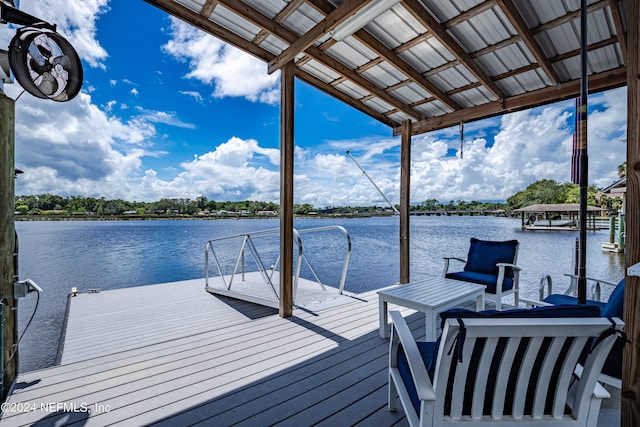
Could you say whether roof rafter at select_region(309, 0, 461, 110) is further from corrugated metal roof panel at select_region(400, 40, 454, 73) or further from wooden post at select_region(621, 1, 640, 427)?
wooden post at select_region(621, 1, 640, 427)

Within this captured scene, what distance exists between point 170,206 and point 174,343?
2249 cm

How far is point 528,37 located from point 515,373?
285cm

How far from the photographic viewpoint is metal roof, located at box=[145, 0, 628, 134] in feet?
7.89

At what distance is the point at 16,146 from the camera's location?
1766mm

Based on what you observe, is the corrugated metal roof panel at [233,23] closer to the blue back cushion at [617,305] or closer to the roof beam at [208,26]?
the roof beam at [208,26]

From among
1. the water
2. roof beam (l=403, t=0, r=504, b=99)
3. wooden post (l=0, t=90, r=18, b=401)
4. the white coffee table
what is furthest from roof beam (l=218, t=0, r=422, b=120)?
the white coffee table

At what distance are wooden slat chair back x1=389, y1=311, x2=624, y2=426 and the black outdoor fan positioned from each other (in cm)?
262

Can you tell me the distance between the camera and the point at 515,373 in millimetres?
1062

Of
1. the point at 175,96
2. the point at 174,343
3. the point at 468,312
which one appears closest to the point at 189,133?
the point at 175,96

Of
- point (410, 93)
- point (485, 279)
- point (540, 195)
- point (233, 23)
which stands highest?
point (233, 23)

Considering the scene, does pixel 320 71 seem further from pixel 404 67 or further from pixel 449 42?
pixel 449 42

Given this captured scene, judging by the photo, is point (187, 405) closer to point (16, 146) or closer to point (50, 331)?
point (16, 146)

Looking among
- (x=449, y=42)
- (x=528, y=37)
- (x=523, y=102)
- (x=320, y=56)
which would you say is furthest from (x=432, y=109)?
(x=320, y=56)

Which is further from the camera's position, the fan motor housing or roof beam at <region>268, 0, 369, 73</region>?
roof beam at <region>268, 0, 369, 73</region>
